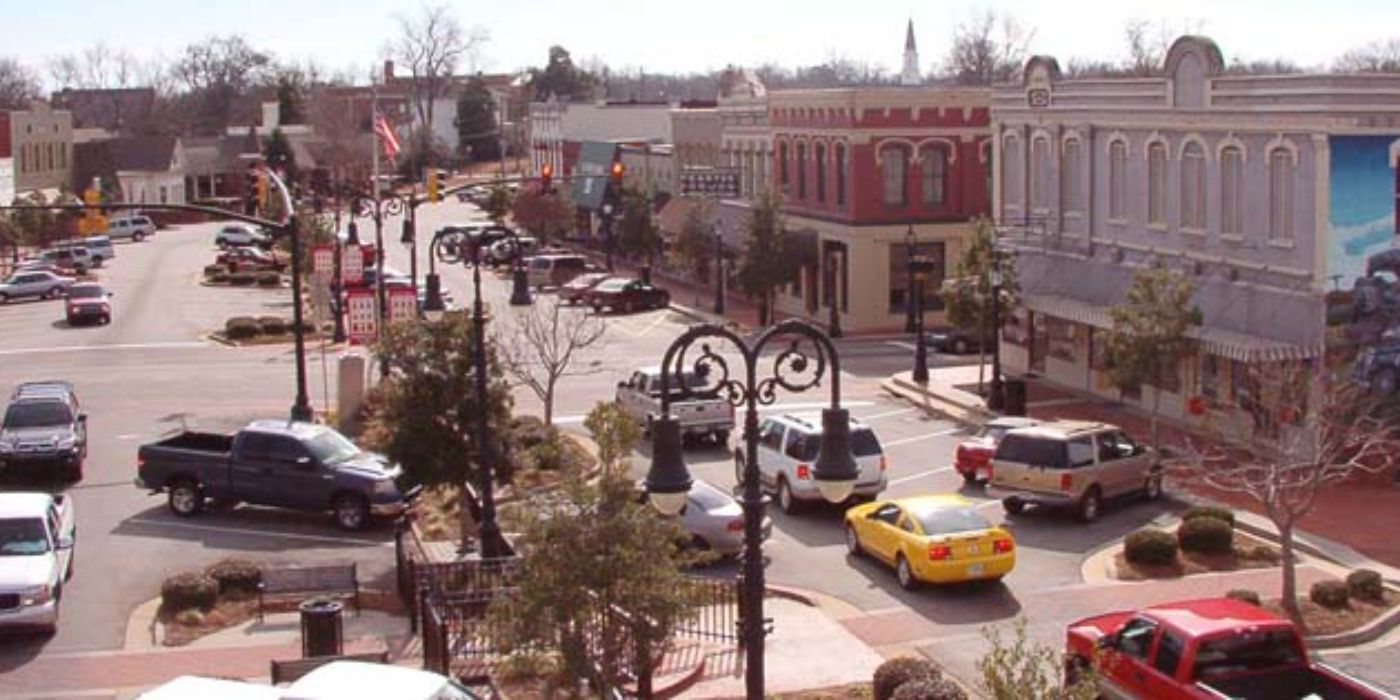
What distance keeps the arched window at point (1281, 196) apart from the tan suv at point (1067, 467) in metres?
6.93

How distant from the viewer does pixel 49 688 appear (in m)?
21.5

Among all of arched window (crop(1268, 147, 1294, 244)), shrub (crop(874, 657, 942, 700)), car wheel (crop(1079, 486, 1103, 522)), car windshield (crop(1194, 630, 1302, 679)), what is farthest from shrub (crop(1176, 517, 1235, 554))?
arched window (crop(1268, 147, 1294, 244))

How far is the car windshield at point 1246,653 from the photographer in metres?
18.4

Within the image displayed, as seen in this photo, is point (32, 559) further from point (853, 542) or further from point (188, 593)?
point (853, 542)

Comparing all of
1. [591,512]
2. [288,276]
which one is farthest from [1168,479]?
[288,276]

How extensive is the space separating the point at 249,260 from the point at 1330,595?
66.4m

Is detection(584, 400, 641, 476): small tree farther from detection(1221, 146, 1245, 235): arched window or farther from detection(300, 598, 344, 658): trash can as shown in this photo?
detection(1221, 146, 1245, 235): arched window

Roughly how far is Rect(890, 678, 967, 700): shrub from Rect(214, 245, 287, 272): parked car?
66.1 metres

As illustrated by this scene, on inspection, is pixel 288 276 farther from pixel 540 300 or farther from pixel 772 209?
pixel 772 209

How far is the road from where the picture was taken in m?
25.4

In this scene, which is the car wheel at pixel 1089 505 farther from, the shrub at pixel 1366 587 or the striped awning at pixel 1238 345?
the shrub at pixel 1366 587

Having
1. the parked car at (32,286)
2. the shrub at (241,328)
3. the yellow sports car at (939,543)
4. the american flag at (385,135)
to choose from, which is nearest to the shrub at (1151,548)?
the yellow sports car at (939,543)

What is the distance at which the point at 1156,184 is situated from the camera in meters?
40.8

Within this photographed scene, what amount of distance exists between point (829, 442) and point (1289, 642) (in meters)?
6.41
